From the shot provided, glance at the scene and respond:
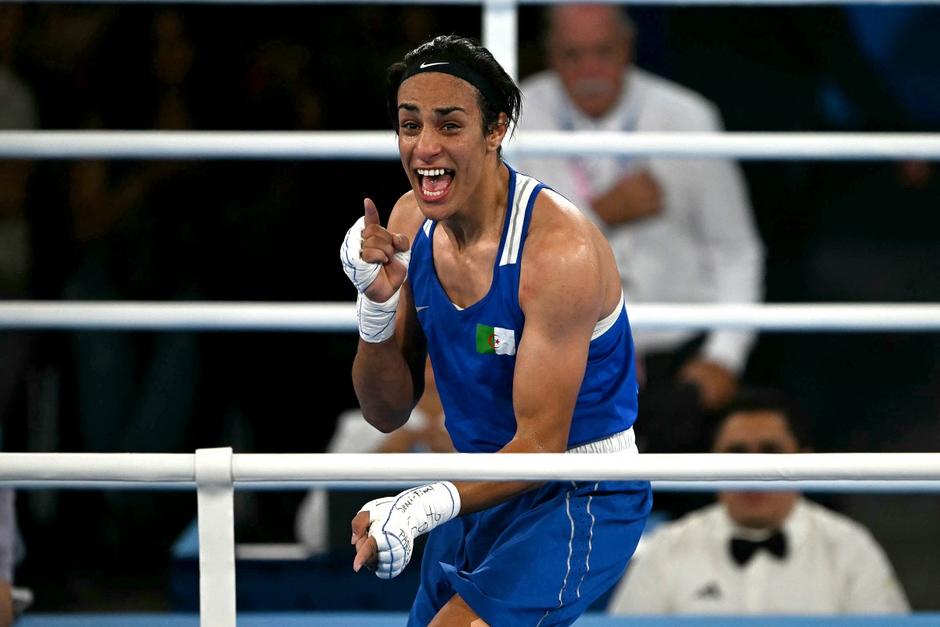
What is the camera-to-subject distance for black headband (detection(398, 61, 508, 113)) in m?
2.04

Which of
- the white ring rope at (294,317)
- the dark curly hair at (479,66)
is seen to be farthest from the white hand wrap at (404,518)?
the white ring rope at (294,317)

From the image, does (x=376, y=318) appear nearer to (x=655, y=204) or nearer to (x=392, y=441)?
(x=392, y=441)

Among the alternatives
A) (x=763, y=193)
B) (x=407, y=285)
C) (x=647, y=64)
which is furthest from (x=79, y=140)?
(x=763, y=193)

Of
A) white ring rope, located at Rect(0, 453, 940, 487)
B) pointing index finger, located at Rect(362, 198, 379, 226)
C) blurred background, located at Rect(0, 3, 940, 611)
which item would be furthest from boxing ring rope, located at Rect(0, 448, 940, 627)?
blurred background, located at Rect(0, 3, 940, 611)

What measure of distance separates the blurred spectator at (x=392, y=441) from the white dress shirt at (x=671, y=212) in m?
0.60

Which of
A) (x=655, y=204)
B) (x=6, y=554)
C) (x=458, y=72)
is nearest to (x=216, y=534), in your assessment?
(x=458, y=72)

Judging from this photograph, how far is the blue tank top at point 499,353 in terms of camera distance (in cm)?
205

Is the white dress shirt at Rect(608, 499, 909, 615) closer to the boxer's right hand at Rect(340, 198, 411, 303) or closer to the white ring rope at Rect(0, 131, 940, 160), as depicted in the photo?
the white ring rope at Rect(0, 131, 940, 160)

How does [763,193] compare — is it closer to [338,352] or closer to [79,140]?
[338,352]

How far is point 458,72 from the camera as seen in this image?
2041 millimetres

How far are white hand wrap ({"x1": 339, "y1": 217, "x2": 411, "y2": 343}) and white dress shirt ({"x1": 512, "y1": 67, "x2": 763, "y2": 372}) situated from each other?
1.56 metres

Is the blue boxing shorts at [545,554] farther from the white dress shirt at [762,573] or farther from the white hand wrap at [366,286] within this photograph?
the white dress shirt at [762,573]

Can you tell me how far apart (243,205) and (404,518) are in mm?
2491

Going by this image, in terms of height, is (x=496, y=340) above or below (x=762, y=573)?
above
